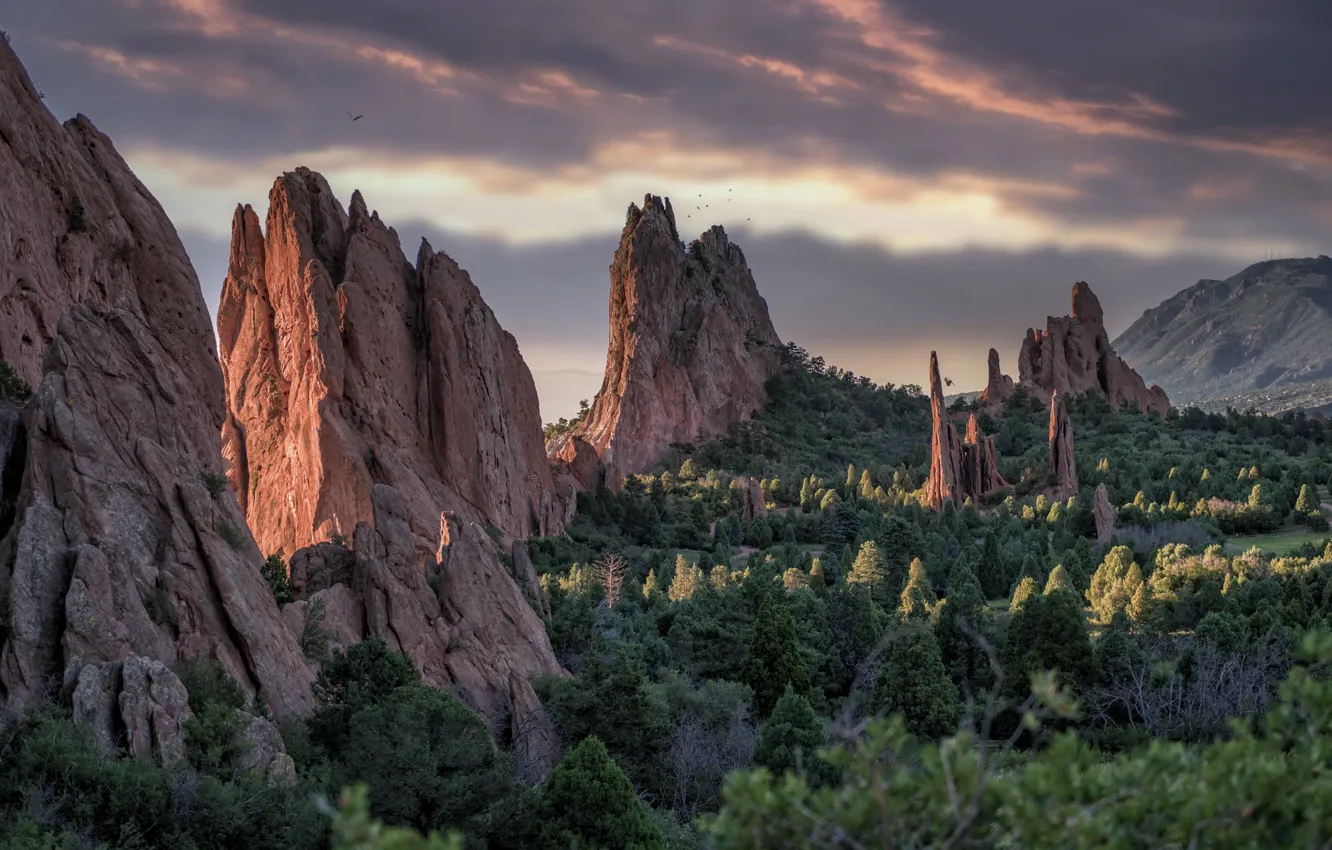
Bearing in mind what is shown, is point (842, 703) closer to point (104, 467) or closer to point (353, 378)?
point (104, 467)

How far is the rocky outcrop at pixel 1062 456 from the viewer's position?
97688mm

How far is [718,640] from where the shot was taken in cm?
4856

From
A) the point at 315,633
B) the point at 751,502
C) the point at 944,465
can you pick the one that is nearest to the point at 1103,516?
the point at 944,465

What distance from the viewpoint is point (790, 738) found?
104ft

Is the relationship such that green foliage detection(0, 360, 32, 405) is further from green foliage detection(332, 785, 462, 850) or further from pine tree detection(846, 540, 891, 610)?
pine tree detection(846, 540, 891, 610)

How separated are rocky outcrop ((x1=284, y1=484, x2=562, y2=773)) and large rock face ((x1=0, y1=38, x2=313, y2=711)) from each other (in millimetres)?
3896

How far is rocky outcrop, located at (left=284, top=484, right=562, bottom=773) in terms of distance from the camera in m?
32.8

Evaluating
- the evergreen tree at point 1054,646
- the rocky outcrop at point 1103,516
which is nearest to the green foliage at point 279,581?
the evergreen tree at point 1054,646

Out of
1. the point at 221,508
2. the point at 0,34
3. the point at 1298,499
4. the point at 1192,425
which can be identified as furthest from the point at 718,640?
the point at 1192,425

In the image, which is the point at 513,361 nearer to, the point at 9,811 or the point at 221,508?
the point at 221,508

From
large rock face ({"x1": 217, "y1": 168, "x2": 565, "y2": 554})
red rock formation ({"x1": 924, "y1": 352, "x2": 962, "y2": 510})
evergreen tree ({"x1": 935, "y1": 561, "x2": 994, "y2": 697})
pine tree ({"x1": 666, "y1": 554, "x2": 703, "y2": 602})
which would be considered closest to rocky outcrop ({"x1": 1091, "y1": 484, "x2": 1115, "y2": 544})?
red rock formation ({"x1": 924, "y1": 352, "x2": 962, "y2": 510})

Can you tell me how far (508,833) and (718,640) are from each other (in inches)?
972

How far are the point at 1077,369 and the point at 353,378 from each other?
98.6m

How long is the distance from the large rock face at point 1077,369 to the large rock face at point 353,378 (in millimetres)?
80603
